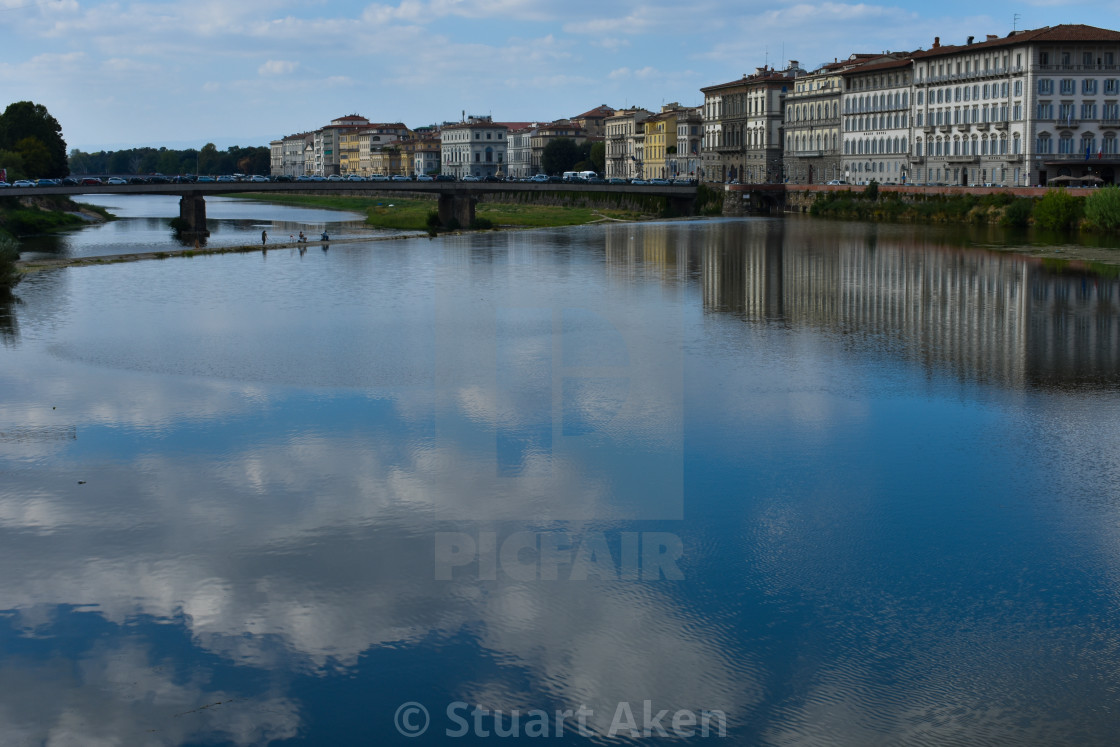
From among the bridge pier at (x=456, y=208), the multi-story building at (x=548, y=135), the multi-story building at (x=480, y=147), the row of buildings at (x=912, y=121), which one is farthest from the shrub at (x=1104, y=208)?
the multi-story building at (x=480, y=147)

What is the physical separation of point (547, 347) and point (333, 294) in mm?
14421

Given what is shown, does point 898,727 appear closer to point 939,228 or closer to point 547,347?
point 547,347

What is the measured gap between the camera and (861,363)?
2603 cm

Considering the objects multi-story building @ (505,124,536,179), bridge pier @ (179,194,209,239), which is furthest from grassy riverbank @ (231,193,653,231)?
multi-story building @ (505,124,536,179)

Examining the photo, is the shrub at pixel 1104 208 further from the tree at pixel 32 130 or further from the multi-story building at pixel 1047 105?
the tree at pixel 32 130

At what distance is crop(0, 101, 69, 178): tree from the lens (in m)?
106

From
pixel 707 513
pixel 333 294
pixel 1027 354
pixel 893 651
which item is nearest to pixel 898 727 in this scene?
pixel 893 651

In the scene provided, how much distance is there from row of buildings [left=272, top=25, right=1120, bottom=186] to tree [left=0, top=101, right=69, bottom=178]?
60.5 meters

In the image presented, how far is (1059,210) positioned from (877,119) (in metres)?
32.8

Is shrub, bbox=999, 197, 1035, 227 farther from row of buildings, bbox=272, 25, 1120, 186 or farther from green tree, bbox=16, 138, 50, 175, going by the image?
green tree, bbox=16, 138, 50, 175

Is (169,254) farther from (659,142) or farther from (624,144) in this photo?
(624,144)

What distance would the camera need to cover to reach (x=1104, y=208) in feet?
194

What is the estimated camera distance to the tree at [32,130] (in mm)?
106438

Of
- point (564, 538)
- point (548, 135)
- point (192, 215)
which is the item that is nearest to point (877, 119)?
point (192, 215)
